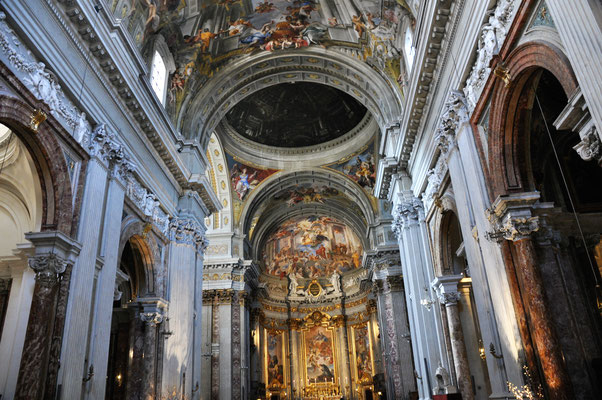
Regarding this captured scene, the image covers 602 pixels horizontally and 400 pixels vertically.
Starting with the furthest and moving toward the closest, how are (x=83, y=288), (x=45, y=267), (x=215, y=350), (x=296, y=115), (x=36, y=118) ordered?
(x=296, y=115)
(x=215, y=350)
(x=83, y=288)
(x=45, y=267)
(x=36, y=118)

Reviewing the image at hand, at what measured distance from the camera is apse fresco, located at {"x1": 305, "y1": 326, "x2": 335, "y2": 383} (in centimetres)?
3253

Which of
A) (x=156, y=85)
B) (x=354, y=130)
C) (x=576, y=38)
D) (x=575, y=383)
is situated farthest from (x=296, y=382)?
(x=576, y=38)

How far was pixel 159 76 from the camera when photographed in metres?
14.4

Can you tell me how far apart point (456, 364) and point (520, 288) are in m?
5.20

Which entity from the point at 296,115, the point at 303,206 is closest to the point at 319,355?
the point at 303,206

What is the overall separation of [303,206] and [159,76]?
681 inches

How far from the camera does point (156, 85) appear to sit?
14164 mm

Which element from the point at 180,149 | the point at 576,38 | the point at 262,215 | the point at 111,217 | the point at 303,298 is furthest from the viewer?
the point at 303,298

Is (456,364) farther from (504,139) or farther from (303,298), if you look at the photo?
(303,298)

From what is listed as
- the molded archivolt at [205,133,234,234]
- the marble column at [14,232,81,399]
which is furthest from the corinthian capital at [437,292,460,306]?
the molded archivolt at [205,133,234,234]

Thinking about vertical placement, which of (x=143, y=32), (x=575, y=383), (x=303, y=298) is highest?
(x=143, y=32)

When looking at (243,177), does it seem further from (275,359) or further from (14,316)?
(14,316)

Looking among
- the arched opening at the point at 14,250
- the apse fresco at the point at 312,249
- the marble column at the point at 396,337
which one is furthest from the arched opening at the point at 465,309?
the apse fresco at the point at 312,249

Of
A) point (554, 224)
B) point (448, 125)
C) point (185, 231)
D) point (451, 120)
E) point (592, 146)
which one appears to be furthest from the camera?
point (185, 231)
